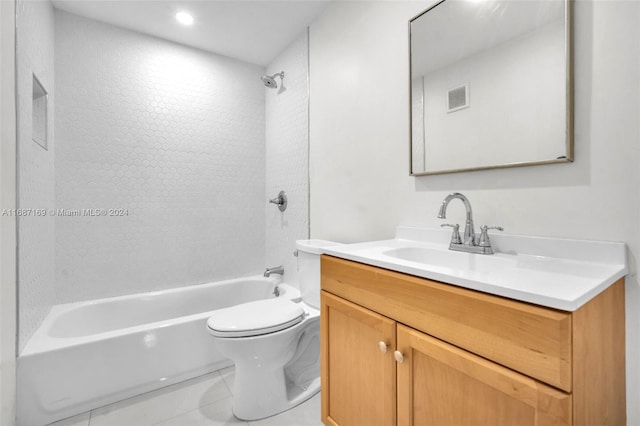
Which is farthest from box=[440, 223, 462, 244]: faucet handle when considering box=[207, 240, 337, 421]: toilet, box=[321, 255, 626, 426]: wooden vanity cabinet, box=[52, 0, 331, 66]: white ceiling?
box=[52, 0, 331, 66]: white ceiling

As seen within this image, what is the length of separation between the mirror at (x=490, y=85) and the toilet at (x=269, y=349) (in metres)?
0.80

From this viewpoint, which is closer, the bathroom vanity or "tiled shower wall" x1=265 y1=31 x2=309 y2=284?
the bathroom vanity

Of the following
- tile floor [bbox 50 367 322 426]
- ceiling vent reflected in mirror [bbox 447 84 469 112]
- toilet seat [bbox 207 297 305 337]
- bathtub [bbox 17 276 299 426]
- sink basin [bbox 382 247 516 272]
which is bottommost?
tile floor [bbox 50 367 322 426]

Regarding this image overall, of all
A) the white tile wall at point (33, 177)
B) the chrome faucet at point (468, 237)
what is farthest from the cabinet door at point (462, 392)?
the white tile wall at point (33, 177)

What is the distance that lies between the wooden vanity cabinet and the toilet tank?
599mm

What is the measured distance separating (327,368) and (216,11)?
7.50 feet

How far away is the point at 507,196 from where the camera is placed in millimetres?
1096

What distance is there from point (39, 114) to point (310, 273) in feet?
6.14

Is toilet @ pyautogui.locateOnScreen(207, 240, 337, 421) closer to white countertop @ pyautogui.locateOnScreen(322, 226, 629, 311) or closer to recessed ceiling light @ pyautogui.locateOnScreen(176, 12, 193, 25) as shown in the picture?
white countertop @ pyautogui.locateOnScreen(322, 226, 629, 311)

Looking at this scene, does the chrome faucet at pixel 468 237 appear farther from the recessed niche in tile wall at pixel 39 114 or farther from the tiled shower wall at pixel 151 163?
the recessed niche in tile wall at pixel 39 114

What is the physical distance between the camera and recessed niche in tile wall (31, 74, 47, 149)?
1691 mm

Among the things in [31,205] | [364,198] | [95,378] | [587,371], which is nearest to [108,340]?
[95,378]

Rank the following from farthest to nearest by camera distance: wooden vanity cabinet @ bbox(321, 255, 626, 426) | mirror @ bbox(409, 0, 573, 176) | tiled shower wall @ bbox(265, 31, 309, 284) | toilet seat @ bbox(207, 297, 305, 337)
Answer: tiled shower wall @ bbox(265, 31, 309, 284)
toilet seat @ bbox(207, 297, 305, 337)
mirror @ bbox(409, 0, 573, 176)
wooden vanity cabinet @ bbox(321, 255, 626, 426)
